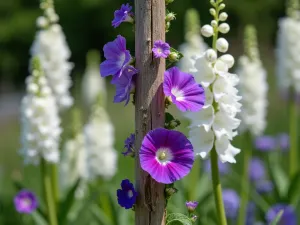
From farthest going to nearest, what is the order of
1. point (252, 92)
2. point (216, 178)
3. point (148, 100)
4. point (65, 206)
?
point (252, 92) → point (65, 206) → point (216, 178) → point (148, 100)

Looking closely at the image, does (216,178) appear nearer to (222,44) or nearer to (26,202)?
(222,44)

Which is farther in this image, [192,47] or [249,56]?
[192,47]

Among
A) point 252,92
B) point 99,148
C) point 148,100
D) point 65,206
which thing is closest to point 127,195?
point 148,100

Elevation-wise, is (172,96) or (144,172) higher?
(172,96)

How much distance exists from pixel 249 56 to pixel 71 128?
140cm

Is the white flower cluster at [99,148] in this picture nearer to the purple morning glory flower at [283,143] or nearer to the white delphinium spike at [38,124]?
the white delphinium spike at [38,124]

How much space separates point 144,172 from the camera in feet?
6.97

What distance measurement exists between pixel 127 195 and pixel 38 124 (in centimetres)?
172

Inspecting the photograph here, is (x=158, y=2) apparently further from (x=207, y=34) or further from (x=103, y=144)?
(x=103, y=144)

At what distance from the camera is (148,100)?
213cm

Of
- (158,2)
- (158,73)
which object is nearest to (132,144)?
(158,73)

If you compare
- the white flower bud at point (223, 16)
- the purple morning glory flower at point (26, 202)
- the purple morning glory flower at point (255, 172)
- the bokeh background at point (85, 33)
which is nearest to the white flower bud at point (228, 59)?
the white flower bud at point (223, 16)

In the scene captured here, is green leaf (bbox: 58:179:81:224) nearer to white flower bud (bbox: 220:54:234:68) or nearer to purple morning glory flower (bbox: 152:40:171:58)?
white flower bud (bbox: 220:54:234:68)

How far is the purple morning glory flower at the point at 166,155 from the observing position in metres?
2.00
